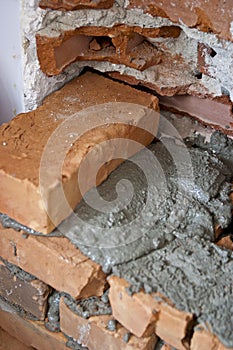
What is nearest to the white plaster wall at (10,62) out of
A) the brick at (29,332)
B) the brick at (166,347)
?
the brick at (29,332)

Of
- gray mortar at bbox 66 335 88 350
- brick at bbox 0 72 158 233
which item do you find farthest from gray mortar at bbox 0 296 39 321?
brick at bbox 0 72 158 233

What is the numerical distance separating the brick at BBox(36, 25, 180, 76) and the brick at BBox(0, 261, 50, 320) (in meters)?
0.66

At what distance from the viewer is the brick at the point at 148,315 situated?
1432 millimetres

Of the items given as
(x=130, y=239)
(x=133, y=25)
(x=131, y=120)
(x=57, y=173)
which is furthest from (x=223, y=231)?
(x=133, y=25)

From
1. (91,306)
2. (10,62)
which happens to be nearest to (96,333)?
(91,306)

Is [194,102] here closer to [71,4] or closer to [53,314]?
[71,4]

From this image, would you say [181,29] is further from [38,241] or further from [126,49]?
[38,241]

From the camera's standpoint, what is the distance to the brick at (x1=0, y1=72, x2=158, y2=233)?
153 centimetres

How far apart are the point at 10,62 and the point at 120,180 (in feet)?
1.76

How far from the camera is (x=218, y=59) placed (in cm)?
175

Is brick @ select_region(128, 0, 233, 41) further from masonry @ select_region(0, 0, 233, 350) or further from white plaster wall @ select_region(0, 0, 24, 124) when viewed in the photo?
white plaster wall @ select_region(0, 0, 24, 124)

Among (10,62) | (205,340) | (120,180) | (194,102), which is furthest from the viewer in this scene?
(194,102)

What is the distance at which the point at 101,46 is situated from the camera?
188cm

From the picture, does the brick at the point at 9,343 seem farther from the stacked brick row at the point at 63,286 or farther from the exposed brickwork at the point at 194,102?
the exposed brickwork at the point at 194,102
